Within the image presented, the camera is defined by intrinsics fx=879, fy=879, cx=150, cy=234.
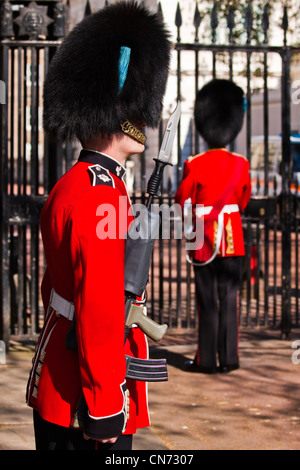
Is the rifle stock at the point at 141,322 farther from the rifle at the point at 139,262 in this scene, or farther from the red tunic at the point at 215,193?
the red tunic at the point at 215,193

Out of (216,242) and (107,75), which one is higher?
(107,75)

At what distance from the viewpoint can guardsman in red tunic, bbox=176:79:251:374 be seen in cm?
645

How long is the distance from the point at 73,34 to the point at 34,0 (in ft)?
13.8

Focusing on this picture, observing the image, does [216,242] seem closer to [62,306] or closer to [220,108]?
[220,108]

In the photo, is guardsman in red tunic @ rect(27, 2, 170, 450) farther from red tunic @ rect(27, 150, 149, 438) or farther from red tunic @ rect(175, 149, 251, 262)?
red tunic @ rect(175, 149, 251, 262)

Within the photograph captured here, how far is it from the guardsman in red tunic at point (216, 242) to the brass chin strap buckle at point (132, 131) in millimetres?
3401

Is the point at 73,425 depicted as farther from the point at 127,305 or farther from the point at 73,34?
the point at 73,34

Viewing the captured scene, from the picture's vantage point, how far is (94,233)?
264 cm

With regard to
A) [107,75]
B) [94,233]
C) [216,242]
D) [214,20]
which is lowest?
[216,242]

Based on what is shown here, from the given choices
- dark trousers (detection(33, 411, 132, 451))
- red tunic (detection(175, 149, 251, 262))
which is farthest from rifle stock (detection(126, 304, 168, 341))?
red tunic (detection(175, 149, 251, 262))

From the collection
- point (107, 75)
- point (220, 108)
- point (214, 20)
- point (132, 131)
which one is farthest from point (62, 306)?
point (214, 20)

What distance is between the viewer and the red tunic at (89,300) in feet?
8.61

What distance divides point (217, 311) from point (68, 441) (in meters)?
3.89

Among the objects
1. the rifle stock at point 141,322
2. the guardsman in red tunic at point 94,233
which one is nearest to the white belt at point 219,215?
the guardsman in red tunic at point 94,233
